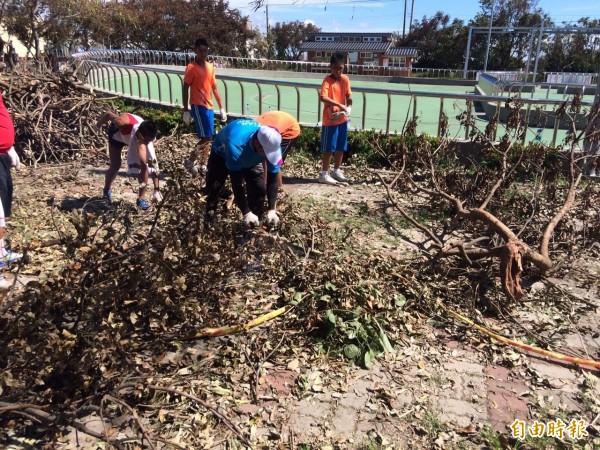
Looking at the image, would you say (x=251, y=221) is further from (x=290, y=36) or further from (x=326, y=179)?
(x=290, y=36)

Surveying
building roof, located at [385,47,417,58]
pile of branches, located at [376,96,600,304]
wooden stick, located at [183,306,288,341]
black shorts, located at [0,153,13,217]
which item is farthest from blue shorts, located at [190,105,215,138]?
building roof, located at [385,47,417,58]

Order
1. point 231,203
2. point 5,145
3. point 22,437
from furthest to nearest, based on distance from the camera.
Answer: point 231,203 < point 5,145 < point 22,437

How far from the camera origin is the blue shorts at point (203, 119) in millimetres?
6621

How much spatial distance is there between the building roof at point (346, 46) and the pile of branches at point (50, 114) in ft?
151

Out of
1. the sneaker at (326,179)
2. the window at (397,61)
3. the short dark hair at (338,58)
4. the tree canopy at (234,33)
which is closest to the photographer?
the short dark hair at (338,58)

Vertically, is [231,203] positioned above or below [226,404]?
above

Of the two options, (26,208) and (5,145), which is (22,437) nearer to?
(5,145)

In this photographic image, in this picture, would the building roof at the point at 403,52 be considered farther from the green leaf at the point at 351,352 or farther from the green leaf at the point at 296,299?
the green leaf at the point at 351,352

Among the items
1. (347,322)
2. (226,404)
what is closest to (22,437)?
(226,404)

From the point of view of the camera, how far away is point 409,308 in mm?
3646

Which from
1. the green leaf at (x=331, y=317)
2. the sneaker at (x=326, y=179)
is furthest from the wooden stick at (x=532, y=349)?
the sneaker at (x=326, y=179)

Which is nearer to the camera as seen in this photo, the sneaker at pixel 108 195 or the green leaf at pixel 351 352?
the green leaf at pixel 351 352

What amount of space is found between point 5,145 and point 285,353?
2788 mm

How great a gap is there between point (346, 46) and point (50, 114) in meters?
50.4
